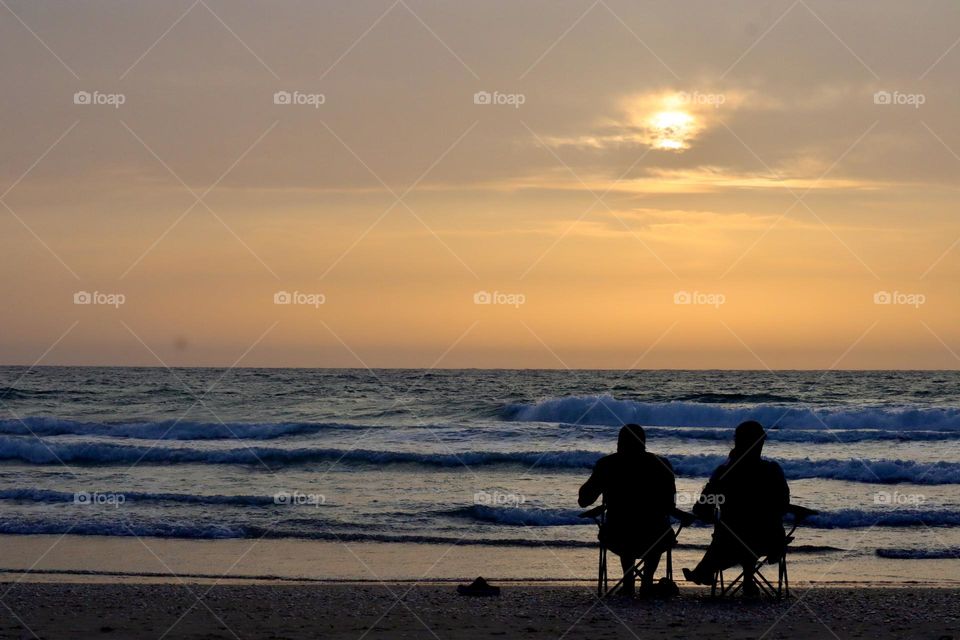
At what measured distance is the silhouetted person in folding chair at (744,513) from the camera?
8469 mm

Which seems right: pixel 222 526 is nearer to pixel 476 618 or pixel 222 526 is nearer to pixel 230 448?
pixel 476 618

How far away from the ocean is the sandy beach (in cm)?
205

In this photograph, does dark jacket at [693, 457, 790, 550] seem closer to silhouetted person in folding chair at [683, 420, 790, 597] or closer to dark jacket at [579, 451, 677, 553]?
silhouetted person in folding chair at [683, 420, 790, 597]

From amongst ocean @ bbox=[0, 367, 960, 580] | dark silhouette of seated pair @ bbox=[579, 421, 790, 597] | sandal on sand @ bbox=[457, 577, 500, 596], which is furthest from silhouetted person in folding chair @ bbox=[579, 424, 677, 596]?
ocean @ bbox=[0, 367, 960, 580]

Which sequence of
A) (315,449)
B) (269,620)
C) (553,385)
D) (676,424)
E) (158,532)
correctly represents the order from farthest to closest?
(553,385), (676,424), (315,449), (158,532), (269,620)

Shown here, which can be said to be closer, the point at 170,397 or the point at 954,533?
the point at 954,533

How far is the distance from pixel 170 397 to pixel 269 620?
113 ft

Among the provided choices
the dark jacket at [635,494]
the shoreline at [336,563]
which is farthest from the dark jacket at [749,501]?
the shoreline at [336,563]

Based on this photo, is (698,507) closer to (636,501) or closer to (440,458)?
(636,501)

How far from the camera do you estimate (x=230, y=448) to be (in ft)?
83.5

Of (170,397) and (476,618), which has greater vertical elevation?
(170,397)

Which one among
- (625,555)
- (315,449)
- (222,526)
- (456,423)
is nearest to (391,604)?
(625,555)

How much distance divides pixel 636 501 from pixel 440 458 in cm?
1446

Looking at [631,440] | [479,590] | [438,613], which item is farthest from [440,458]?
[438,613]
